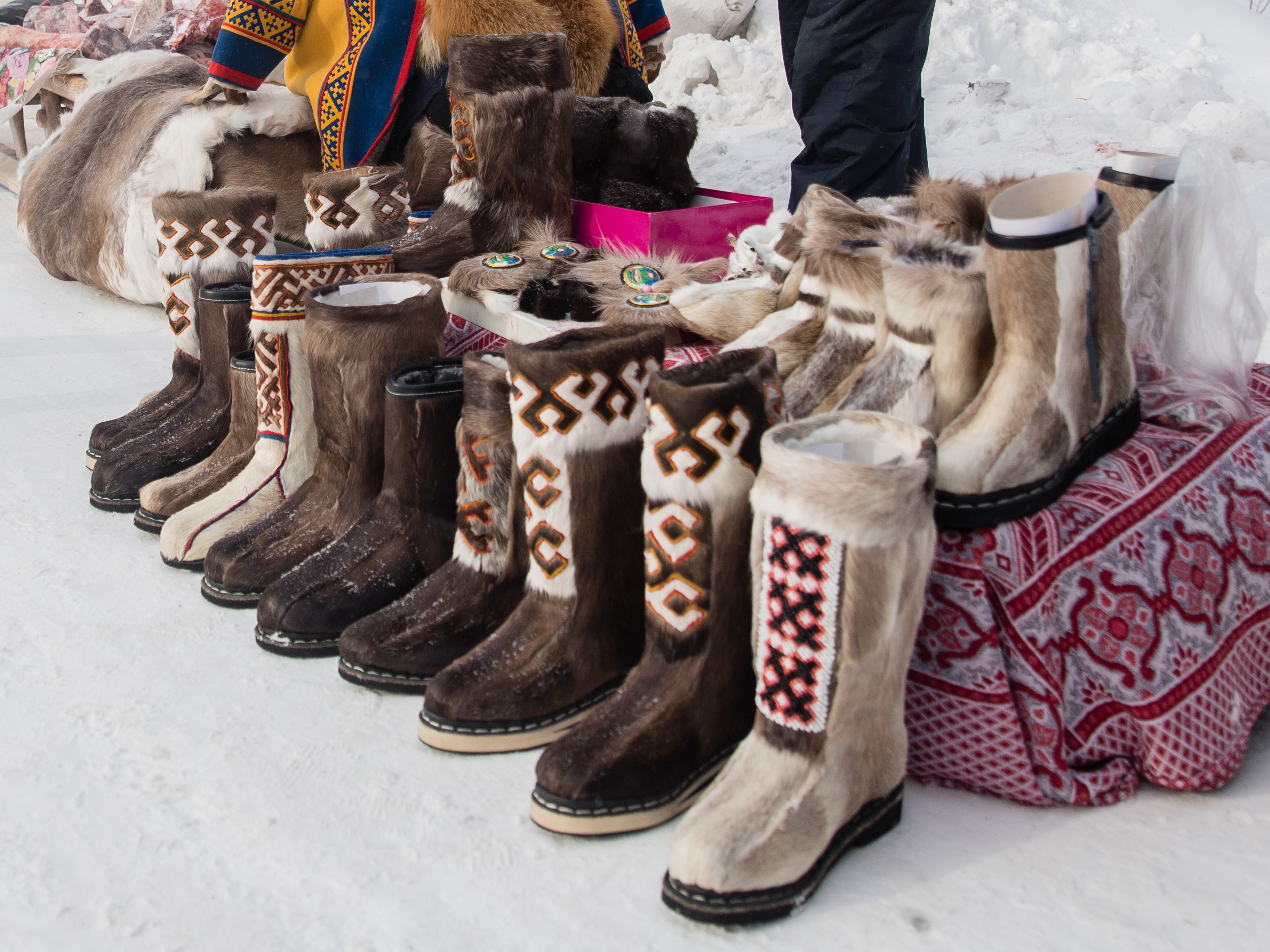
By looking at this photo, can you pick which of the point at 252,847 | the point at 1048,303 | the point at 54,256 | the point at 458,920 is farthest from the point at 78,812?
the point at 54,256

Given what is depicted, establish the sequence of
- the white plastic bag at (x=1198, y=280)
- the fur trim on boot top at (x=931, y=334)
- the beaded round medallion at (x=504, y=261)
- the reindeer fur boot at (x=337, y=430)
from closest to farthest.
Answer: the fur trim on boot top at (x=931, y=334)
the white plastic bag at (x=1198, y=280)
the reindeer fur boot at (x=337, y=430)
the beaded round medallion at (x=504, y=261)

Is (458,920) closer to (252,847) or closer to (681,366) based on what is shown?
(252,847)

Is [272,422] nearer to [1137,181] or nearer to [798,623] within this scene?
[798,623]

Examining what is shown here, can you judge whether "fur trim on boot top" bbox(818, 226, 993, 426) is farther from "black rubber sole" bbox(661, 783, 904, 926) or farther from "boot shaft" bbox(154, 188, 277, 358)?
"boot shaft" bbox(154, 188, 277, 358)

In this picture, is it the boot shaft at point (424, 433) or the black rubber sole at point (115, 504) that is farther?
the black rubber sole at point (115, 504)

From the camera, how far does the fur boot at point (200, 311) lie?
2227 millimetres

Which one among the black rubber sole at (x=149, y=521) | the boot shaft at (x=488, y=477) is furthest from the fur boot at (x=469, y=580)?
the black rubber sole at (x=149, y=521)

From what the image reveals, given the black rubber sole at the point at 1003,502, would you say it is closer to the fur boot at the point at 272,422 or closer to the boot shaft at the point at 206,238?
the fur boot at the point at 272,422

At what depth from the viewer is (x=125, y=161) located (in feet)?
12.0

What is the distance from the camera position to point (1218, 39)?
774 cm

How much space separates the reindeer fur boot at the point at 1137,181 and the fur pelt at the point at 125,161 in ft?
8.79

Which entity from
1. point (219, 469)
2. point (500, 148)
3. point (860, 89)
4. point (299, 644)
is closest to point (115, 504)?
point (219, 469)

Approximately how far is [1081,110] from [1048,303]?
4837 millimetres

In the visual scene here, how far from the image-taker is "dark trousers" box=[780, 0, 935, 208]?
2.99 metres
